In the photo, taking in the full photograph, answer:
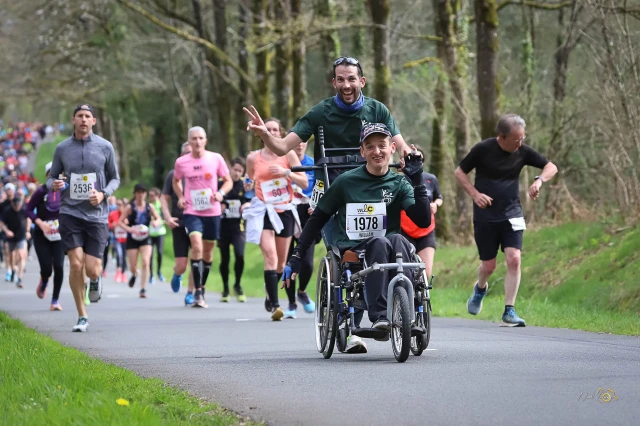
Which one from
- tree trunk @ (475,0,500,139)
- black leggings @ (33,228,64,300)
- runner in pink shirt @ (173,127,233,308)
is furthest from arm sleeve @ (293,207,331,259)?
tree trunk @ (475,0,500,139)

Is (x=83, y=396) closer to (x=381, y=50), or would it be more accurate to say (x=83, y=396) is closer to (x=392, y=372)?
(x=392, y=372)

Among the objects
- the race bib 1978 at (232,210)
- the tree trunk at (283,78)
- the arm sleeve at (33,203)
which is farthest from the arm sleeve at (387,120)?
the tree trunk at (283,78)

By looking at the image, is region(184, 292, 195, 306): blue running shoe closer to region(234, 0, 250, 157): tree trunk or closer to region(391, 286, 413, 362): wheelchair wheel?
region(391, 286, 413, 362): wheelchair wheel

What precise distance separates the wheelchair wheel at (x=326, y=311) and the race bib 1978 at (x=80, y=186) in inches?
163

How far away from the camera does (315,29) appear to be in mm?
27719

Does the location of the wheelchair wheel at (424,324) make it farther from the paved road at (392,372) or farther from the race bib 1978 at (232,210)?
the race bib 1978 at (232,210)

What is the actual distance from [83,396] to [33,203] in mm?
11452

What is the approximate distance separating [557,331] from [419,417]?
6.08 m

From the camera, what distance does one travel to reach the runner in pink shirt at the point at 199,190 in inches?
697

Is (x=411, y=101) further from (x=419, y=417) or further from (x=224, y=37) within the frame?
(x=419, y=417)

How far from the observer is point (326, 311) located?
944 centimetres

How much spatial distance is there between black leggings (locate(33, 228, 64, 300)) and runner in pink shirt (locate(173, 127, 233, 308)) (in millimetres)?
1794

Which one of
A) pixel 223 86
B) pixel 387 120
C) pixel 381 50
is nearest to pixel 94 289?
pixel 387 120

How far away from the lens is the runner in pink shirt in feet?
58.1
